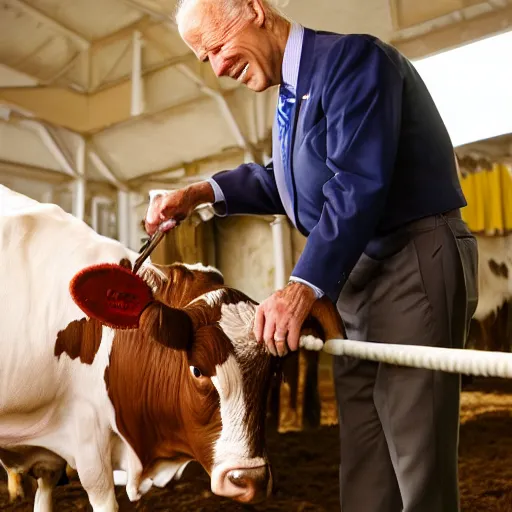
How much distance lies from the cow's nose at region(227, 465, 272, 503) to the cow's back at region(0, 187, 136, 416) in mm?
348

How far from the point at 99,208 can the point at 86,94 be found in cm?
28

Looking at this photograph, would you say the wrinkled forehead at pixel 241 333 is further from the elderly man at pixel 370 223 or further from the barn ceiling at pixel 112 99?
the barn ceiling at pixel 112 99

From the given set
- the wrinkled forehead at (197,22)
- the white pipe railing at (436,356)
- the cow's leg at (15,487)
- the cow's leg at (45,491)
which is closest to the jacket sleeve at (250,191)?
the wrinkled forehead at (197,22)

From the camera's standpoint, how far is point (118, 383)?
1.09m

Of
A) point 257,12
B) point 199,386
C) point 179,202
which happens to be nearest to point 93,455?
point 199,386

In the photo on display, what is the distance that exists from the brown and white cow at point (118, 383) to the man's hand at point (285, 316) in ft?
0.79

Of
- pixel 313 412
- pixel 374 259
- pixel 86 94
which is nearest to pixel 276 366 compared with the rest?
pixel 374 259

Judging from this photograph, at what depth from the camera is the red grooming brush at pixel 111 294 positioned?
2.90 feet

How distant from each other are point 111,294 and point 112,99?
2.36 feet

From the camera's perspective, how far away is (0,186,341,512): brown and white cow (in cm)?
99

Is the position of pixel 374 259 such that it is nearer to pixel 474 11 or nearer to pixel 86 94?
pixel 474 11

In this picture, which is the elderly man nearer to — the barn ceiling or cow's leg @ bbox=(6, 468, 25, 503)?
the barn ceiling

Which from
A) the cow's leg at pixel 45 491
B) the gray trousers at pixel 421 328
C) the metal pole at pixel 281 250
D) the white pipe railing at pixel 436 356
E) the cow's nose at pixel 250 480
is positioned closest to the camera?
the white pipe railing at pixel 436 356

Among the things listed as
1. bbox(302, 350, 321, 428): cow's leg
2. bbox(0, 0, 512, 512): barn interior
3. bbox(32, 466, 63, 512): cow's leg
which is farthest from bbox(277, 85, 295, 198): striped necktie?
bbox(32, 466, 63, 512): cow's leg
